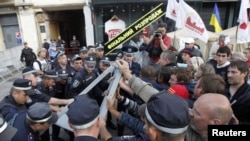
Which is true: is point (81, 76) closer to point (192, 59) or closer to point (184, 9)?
point (192, 59)

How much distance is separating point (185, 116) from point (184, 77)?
1543mm

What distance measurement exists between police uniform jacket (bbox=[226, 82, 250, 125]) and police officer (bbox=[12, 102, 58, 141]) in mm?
2000

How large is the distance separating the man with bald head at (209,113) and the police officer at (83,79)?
2.45 m

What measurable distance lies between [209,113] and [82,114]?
2.99ft

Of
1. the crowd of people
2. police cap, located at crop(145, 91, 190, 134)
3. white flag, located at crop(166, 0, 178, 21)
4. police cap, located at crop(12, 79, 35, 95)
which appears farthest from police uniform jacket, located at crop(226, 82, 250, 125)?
white flag, located at crop(166, 0, 178, 21)

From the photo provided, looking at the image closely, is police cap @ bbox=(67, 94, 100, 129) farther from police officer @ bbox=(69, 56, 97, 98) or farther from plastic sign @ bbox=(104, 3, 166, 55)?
plastic sign @ bbox=(104, 3, 166, 55)

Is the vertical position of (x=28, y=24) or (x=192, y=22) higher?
(x=28, y=24)

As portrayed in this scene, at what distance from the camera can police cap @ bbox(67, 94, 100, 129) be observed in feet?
4.98

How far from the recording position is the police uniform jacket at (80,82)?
379 cm

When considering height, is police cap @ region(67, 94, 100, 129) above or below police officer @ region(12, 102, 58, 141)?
above

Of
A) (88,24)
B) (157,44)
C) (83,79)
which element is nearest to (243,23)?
(157,44)

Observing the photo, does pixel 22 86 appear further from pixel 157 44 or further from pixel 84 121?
pixel 157 44

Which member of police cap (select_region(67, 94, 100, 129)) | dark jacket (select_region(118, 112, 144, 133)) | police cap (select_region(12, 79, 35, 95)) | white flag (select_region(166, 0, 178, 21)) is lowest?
dark jacket (select_region(118, 112, 144, 133))

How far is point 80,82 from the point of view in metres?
3.83
